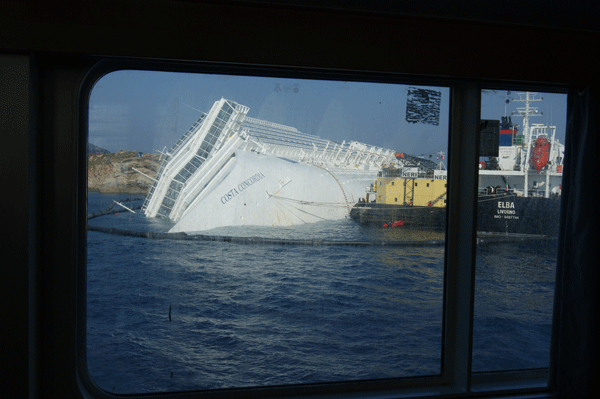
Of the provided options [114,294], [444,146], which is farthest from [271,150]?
[444,146]

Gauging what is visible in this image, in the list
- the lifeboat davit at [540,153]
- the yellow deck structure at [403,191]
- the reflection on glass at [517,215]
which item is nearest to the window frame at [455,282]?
the reflection on glass at [517,215]

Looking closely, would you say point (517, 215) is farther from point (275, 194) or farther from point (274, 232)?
point (274, 232)

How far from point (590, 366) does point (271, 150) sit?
35.6ft

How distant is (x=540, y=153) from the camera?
2.49 metres

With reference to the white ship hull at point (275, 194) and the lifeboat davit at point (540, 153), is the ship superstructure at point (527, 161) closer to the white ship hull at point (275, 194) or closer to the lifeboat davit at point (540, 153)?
the lifeboat davit at point (540, 153)

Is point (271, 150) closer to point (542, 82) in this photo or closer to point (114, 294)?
point (114, 294)

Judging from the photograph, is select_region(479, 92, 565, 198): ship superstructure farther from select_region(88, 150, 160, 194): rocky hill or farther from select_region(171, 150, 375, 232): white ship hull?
select_region(171, 150, 375, 232): white ship hull

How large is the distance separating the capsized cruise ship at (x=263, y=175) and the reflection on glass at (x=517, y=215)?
5917mm

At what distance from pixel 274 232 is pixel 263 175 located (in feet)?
6.59

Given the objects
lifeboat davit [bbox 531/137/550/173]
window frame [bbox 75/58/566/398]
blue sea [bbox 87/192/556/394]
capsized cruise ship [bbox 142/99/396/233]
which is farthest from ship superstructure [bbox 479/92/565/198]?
capsized cruise ship [bbox 142/99/396/233]

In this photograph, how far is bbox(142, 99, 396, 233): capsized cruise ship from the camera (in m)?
8.43

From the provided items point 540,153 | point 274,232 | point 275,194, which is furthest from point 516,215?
point 274,232

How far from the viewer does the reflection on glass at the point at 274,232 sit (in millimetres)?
7566

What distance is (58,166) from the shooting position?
4.18 ft
